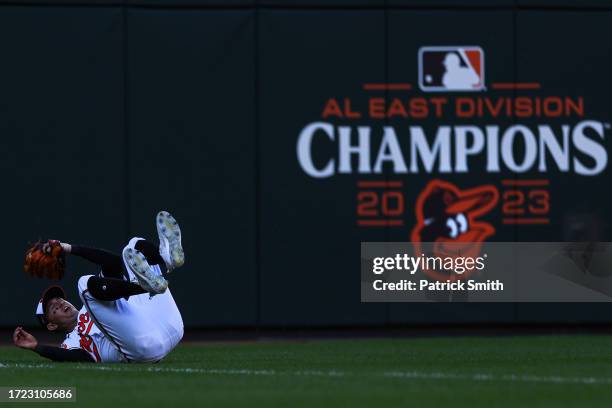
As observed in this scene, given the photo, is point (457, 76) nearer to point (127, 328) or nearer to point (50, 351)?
point (127, 328)

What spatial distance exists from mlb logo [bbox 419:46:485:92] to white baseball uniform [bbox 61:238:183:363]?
5.23 metres

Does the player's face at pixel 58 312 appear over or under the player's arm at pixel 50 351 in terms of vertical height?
over

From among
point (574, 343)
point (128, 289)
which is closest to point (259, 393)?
point (128, 289)

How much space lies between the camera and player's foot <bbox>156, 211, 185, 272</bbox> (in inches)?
399

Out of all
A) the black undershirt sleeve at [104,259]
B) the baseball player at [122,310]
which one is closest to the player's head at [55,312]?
the baseball player at [122,310]

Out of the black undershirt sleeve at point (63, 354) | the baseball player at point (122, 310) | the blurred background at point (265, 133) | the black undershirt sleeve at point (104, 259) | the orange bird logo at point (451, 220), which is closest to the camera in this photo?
the baseball player at point (122, 310)

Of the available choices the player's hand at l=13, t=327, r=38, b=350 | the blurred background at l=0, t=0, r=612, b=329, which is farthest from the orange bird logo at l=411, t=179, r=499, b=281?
the player's hand at l=13, t=327, r=38, b=350

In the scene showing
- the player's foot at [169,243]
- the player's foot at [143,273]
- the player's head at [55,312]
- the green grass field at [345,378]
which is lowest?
the green grass field at [345,378]

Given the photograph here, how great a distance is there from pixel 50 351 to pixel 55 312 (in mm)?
415

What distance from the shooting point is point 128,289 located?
9758 millimetres

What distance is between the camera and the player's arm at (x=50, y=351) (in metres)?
9.68

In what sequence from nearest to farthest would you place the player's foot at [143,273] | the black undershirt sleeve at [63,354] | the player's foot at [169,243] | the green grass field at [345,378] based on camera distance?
1. the green grass field at [345,378]
2. the player's foot at [143,273]
3. the black undershirt sleeve at [63,354]
4. the player's foot at [169,243]

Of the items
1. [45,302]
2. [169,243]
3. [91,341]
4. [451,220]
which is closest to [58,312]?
[45,302]

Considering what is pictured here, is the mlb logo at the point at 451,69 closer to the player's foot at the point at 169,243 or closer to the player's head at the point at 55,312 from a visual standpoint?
the player's foot at the point at 169,243
